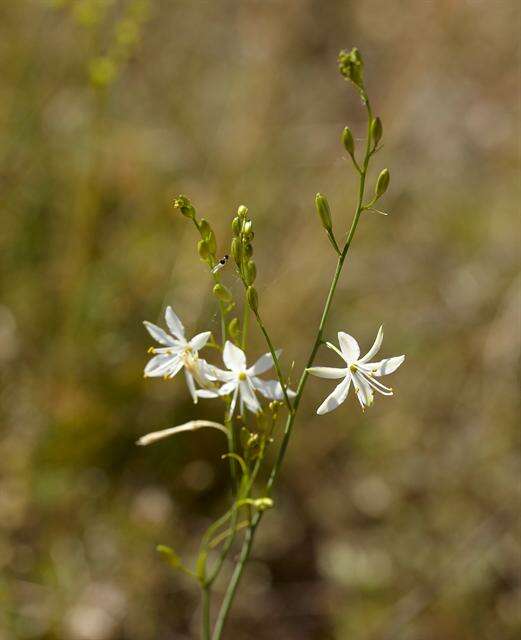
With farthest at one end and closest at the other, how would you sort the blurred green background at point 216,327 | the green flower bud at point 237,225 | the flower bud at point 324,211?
the blurred green background at point 216,327 → the flower bud at point 324,211 → the green flower bud at point 237,225

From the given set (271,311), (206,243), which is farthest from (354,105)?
(206,243)

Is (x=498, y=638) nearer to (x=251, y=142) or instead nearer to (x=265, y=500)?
(x=265, y=500)

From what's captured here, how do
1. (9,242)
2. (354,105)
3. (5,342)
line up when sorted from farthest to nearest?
(354,105), (9,242), (5,342)

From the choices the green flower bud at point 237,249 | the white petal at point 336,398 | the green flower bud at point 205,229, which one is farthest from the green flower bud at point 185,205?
the white petal at point 336,398

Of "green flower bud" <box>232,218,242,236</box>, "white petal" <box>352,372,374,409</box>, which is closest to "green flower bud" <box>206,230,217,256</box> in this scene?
"green flower bud" <box>232,218,242,236</box>

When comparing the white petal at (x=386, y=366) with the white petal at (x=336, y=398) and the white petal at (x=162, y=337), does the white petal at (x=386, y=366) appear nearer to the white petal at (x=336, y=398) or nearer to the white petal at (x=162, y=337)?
the white petal at (x=336, y=398)

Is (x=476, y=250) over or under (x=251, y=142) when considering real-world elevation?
under

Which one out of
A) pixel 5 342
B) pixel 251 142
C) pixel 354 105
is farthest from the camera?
pixel 354 105

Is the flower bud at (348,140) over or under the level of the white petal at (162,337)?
over
